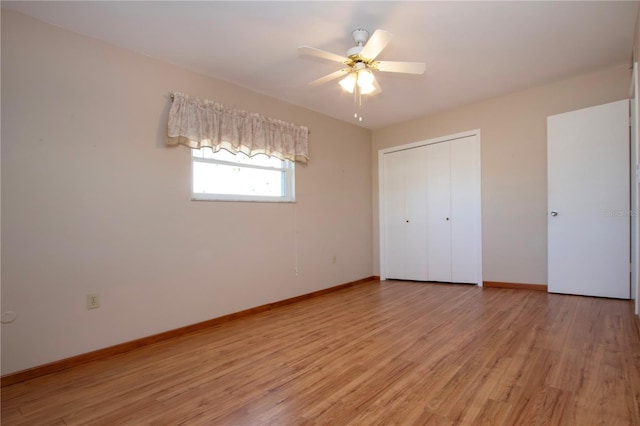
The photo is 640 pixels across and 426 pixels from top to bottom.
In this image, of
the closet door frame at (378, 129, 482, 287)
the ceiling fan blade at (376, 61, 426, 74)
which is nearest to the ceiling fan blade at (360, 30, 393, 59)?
the ceiling fan blade at (376, 61, 426, 74)

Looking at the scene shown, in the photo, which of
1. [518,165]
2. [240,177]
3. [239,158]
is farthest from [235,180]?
[518,165]

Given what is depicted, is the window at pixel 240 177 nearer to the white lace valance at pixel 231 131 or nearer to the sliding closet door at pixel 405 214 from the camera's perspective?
the white lace valance at pixel 231 131

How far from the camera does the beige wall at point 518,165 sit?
12.1ft

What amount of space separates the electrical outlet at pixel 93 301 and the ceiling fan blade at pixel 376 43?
8.92 ft

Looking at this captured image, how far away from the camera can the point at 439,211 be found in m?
4.67

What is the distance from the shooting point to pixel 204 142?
3047 millimetres

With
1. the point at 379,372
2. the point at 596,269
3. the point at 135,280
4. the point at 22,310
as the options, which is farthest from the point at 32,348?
the point at 596,269

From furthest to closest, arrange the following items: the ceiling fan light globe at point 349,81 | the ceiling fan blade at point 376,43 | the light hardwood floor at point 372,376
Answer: the ceiling fan light globe at point 349,81 < the ceiling fan blade at point 376,43 < the light hardwood floor at point 372,376

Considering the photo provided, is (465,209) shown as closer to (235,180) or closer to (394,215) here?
(394,215)

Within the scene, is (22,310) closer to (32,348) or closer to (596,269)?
(32,348)

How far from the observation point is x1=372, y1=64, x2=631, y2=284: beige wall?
146 inches

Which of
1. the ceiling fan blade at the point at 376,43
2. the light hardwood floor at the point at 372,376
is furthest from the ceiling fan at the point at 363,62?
the light hardwood floor at the point at 372,376

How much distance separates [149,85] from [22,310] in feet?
6.42

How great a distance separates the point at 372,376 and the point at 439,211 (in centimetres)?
326
